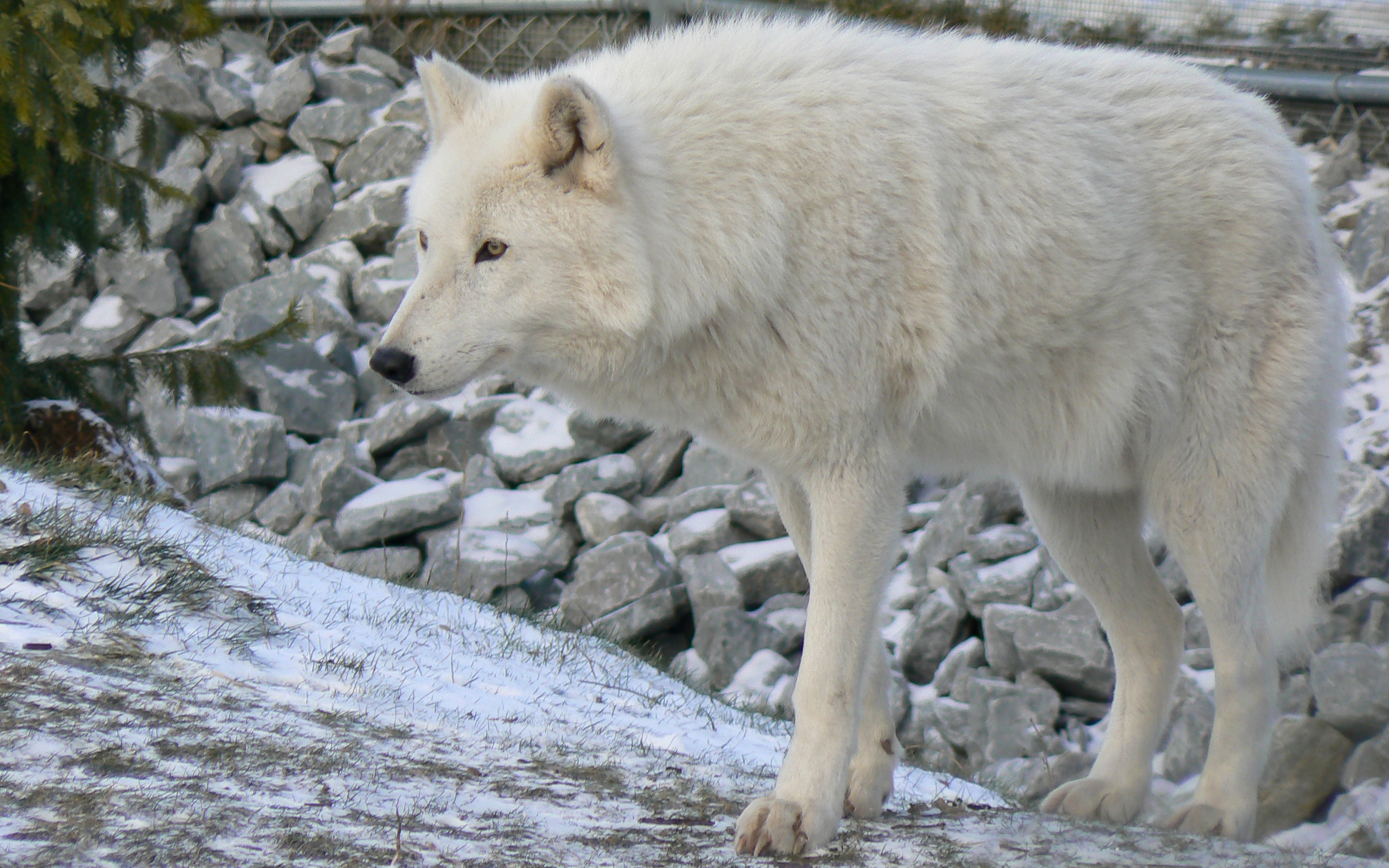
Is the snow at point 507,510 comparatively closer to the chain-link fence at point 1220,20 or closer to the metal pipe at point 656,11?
the metal pipe at point 656,11

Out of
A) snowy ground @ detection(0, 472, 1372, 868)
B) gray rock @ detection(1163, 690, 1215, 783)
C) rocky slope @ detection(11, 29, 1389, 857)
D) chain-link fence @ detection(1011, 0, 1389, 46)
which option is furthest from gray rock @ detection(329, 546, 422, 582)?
chain-link fence @ detection(1011, 0, 1389, 46)

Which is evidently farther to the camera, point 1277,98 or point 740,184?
point 1277,98

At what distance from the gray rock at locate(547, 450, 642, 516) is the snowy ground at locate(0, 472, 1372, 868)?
12.7ft

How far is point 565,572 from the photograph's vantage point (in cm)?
786

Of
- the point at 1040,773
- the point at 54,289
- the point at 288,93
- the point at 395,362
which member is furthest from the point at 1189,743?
the point at 54,289

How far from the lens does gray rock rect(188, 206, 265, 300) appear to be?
10.1 meters

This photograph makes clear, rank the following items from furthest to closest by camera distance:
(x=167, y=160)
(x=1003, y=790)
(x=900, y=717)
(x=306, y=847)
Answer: (x=167, y=160) → (x=900, y=717) → (x=1003, y=790) → (x=306, y=847)

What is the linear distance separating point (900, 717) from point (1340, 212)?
4.08 m

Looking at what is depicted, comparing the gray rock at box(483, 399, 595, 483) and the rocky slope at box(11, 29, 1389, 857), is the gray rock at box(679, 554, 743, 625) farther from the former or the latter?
the gray rock at box(483, 399, 595, 483)

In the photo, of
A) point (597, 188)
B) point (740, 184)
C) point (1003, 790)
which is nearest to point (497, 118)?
point (597, 188)

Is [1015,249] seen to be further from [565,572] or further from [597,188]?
[565,572]

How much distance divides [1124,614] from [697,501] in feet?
14.6

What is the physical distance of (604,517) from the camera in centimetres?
790

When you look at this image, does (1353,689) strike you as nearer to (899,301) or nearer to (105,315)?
(899,301)
